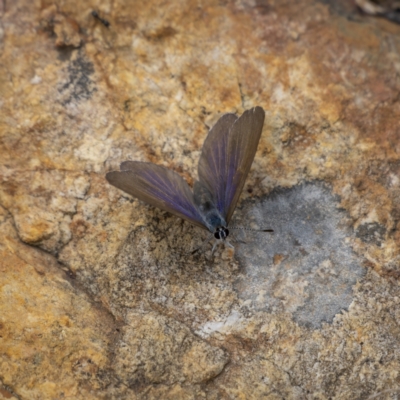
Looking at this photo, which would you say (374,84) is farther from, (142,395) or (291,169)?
(142,395)

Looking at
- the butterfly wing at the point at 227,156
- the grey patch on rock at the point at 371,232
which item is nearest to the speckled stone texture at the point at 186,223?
the grey patch on rock at the point at 371,232

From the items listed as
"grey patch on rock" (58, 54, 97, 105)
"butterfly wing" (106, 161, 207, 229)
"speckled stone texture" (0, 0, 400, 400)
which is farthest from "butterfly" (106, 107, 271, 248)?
"grey patch on rock" (58, 54, 97, 105)

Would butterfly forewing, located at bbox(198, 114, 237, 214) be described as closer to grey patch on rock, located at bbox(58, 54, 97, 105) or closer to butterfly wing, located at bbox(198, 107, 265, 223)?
butterfly wing, located at bbox(198, 107, 265, 223)

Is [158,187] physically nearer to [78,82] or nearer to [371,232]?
[78,82]

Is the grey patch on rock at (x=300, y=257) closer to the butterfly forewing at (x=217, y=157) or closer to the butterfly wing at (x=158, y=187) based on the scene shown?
the butterfly forewing at (x=217, y=157)

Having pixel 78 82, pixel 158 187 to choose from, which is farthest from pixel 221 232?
pixel 78 82

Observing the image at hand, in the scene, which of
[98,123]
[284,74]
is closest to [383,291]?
[284,74]

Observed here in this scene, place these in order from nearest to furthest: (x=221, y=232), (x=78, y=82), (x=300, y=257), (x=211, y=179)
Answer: (x=221, y=232)
(x=300, y=257)
(x=211, y=179)
(x=78, y=82)
